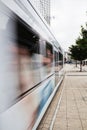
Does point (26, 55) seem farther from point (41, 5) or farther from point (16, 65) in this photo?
point (41, 5)

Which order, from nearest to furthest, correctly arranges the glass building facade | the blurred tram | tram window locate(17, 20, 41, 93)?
the blurred tram → tram window locate(17, 20, 41, 93) → the glass building facade

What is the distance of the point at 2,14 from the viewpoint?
3.13 m

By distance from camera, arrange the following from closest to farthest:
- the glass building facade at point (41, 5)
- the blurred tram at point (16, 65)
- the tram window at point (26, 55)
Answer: the blurred tram at point (16, 65)
the tram window at point (26, 55)
the glass building facade at point (41, 5)

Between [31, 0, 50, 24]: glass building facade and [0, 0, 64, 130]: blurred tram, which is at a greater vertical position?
[31, 0, 50, 24]: glass building facade

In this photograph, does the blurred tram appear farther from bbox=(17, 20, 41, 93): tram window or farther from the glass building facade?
the glass building facade

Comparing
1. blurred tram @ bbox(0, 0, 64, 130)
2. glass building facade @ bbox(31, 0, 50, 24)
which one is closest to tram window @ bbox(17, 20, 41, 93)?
blurred tram @ bbox(0, 0, 64, 130)

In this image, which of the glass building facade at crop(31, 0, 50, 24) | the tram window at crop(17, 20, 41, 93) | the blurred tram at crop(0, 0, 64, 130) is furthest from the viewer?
the glass building facade at crop(31, 0, 50, 24)

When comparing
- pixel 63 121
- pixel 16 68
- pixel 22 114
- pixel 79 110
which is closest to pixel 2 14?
pixel 16 68

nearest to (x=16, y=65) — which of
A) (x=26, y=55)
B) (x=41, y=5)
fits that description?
(x=26, y=55)

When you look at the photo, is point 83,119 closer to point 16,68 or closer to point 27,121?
point 27,121

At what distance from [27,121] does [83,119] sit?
3.34 m

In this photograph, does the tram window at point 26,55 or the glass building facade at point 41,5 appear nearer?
the tram window at point 26,55

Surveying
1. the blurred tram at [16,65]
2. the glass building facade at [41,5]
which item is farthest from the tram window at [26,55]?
the glass building facade at [41,5]

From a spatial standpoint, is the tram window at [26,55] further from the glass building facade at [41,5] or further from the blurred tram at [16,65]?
the glass building facade at [41,5]
